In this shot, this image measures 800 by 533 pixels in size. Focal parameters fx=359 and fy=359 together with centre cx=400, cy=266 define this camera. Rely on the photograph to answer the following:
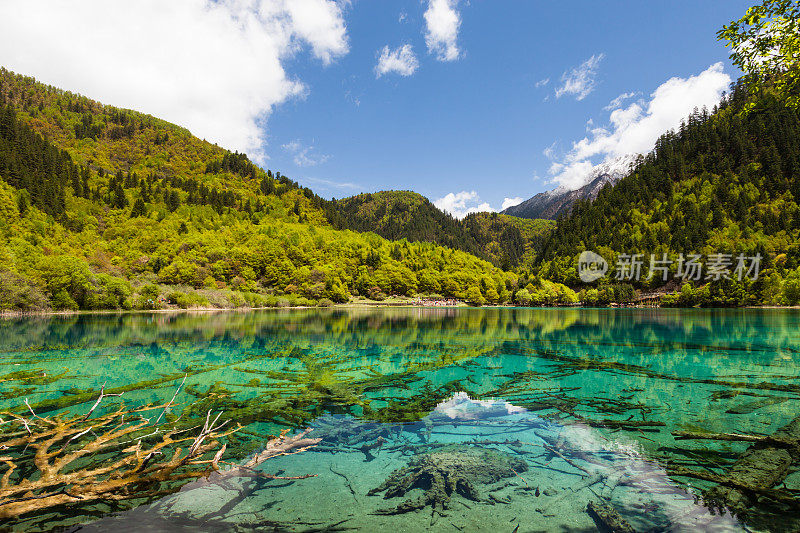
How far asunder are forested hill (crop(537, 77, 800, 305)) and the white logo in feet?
9.12

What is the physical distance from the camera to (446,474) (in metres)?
5.02

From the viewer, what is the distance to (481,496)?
4484 millimetres

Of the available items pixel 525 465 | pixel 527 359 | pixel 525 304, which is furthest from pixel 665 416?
pixel 525 304

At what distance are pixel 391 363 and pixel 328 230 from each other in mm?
137700

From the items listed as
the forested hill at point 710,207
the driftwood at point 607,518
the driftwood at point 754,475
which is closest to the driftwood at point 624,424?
the driftwood at point 754,475

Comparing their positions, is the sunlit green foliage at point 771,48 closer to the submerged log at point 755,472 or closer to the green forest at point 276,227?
the submerged log at point 755,472

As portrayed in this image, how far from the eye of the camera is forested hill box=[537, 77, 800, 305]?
97981 millimetres

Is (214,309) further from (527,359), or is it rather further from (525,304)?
(525,304)

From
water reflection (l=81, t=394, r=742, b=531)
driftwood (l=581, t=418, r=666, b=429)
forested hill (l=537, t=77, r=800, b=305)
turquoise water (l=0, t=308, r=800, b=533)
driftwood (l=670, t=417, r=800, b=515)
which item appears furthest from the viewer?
forested hill (l=537, t=77, r=800, b=305)

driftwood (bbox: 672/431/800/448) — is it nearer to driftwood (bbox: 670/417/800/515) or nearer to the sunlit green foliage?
driftwood (bbox: 670/417/800/515)

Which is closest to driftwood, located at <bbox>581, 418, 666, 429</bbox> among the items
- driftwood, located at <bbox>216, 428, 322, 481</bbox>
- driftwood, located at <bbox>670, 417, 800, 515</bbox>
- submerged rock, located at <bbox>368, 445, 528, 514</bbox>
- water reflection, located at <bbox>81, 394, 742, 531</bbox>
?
water reflection, located at <bbox>81, 394, 742, 531</bbox>

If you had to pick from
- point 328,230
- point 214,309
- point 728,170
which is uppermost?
point 728,170

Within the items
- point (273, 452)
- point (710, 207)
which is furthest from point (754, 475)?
point (710, 207)

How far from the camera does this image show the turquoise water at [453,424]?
4.00m
